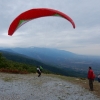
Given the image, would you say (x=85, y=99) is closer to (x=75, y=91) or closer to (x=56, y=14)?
(x=75, y=91)

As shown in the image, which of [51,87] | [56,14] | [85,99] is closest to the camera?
[56,14]

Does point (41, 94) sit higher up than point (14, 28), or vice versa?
point (14, 28)

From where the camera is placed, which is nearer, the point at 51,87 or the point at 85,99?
the point at 85,99

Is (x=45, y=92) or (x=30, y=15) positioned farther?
(x=45, y=92)

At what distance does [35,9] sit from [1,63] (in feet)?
63.9

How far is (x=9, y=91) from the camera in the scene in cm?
1346

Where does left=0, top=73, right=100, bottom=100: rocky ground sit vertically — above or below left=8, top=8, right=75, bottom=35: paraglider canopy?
below

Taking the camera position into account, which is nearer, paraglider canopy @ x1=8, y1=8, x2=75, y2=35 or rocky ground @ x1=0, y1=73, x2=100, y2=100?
paraglider canopy @ x1=8, y1=8, x2=75, y2=35

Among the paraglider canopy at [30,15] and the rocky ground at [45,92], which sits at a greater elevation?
the paraglider canopy at [30,15]

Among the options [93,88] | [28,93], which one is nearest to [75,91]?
[93,88]

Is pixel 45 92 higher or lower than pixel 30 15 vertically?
lower

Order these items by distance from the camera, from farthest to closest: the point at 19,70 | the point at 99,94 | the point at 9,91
→ the point at 19,70
the point at 9,91
the point at 99,94

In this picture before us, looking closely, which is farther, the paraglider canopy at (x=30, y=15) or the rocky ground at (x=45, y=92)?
the rocky ground at (x=45, y=92)

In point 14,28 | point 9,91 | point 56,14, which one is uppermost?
point 56,14
